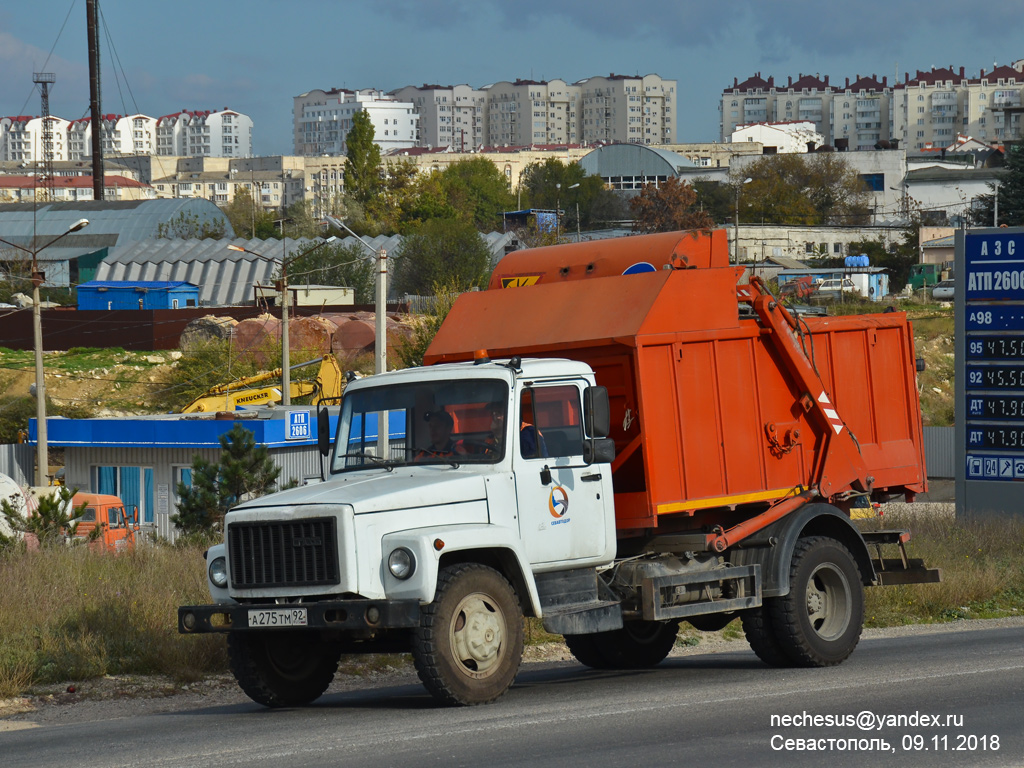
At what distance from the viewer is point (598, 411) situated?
374 inches

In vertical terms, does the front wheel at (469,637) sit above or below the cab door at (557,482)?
below

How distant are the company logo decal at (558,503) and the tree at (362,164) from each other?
406ft

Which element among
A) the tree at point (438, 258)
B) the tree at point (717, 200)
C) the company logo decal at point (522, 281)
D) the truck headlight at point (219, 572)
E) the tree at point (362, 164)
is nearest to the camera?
the truck headlight at point (219, 572)

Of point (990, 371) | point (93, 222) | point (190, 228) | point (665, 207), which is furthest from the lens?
point (190, 228)

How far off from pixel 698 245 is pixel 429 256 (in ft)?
238

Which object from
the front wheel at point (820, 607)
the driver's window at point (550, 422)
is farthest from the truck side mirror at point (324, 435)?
the front wheel at point (820, 607)

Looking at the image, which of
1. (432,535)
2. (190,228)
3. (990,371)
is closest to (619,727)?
(432,535)

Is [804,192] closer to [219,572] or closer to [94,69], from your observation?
[94,69]

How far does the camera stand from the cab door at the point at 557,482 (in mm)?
9523

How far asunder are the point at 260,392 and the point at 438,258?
3869 centimetres

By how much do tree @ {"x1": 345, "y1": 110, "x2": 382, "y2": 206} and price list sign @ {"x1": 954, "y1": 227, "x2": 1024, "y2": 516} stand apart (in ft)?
370

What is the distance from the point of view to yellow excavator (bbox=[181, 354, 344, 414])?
44.1 meters

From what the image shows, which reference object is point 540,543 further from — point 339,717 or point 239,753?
point 239,753

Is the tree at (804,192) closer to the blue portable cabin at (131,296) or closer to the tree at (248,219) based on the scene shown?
the tree at (248,219)
